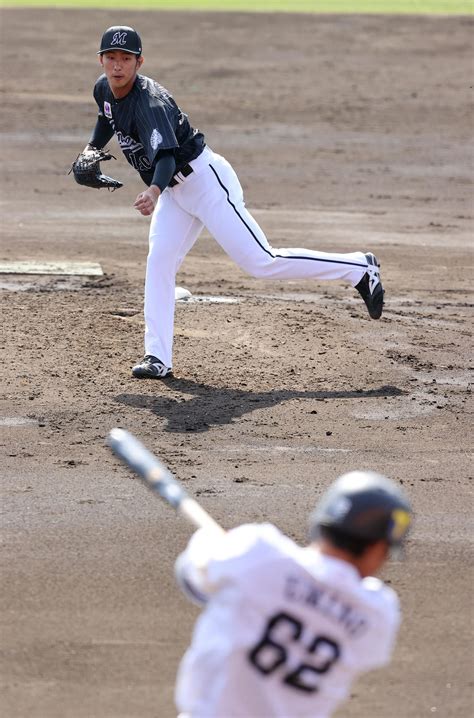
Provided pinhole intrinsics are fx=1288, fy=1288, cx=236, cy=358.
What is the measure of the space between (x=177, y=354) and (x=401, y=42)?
16875 millimetres

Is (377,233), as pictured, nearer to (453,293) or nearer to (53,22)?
(453,293)

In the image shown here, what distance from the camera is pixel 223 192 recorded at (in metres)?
8.14

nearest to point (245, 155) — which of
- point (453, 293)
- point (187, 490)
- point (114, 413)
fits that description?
point (453, 293)

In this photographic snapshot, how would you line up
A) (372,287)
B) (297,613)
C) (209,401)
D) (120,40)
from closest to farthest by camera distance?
(297,613) → (120,40) → (209,401) → (372,287)

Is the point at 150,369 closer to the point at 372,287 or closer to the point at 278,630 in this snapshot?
the point at 372,287

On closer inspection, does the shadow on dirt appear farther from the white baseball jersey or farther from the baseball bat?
the white baseball jersey

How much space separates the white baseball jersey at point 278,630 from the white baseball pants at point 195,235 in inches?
200

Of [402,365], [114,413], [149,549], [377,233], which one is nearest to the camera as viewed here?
[149,549]

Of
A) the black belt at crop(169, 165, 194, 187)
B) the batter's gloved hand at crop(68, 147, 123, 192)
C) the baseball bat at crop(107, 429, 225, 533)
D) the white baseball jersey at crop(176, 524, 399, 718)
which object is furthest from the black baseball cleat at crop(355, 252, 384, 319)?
the white baseball jersey at crop(176, 524, 399, 718)

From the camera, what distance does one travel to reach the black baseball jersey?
7684 mm

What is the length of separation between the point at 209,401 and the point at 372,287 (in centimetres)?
145

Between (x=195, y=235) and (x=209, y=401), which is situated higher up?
(x=195, y=235)

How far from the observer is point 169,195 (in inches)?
324

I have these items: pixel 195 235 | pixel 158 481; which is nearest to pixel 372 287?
pixel 195 235
